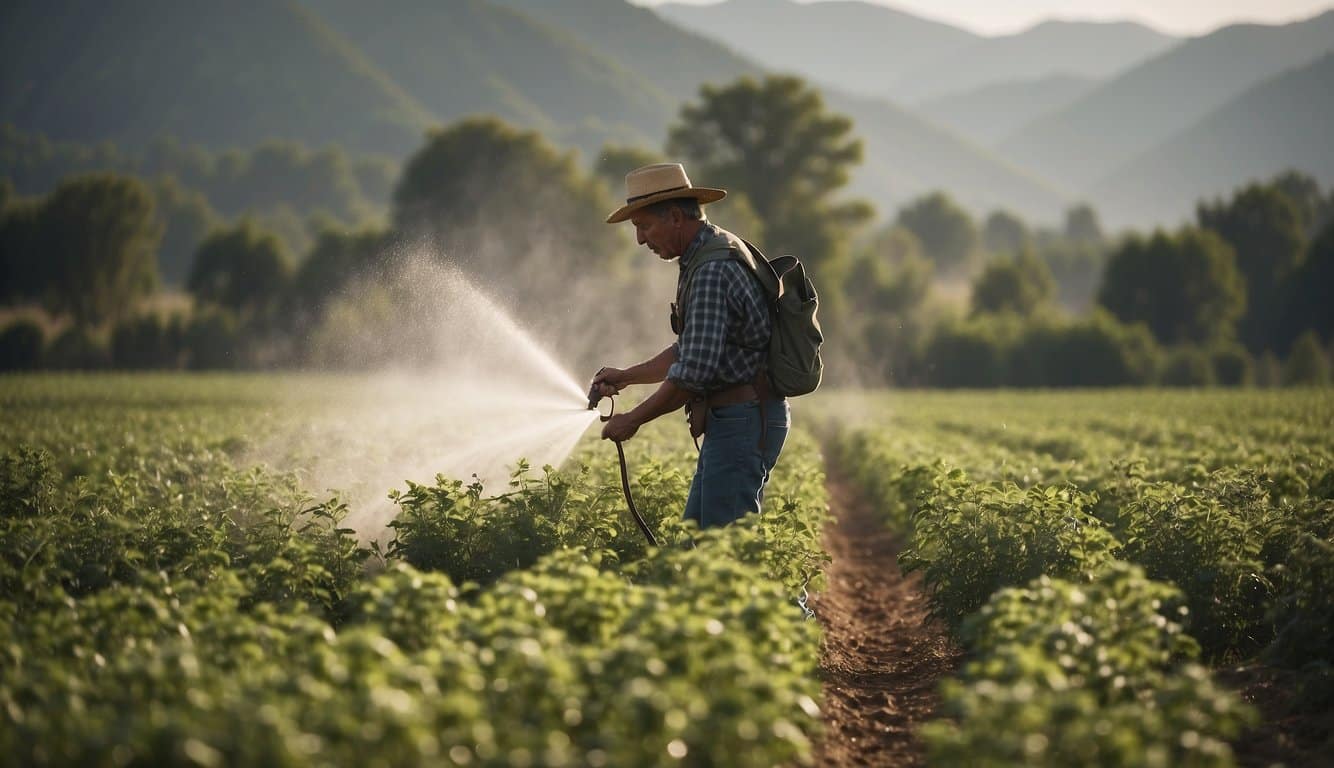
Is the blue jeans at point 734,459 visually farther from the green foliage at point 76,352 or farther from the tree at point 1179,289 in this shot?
the tree at point 1179,289

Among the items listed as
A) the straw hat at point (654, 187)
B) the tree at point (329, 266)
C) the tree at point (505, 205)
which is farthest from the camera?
the tree at point (329, 266)

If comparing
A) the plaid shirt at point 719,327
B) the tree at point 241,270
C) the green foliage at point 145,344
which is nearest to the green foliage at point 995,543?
the plaid shirt at point 719,327

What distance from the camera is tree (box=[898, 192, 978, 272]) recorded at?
160875 millimetres

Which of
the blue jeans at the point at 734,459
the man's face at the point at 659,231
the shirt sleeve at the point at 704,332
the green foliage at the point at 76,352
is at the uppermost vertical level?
the man's face at the point at 659,231

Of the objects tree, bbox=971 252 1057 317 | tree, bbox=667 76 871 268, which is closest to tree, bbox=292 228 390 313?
tree, bbox=667 76 871 268

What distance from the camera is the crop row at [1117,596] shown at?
3.85 meters

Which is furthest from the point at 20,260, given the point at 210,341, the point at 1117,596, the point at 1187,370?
the point at 1117,596

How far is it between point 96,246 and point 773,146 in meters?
43.1

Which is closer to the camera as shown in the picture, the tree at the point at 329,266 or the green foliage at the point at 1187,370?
the green foliage at the point at 1187,370

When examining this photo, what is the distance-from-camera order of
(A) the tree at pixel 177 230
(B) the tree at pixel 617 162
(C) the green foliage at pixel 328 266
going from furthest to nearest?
(A) the tree at pixel 177 230 < (B) the tree at pixel 617 162 < (C) the green foliage at pixel 328 266

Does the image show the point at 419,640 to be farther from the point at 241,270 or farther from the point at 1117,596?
the point at 241,270

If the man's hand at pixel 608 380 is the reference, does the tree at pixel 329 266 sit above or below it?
above

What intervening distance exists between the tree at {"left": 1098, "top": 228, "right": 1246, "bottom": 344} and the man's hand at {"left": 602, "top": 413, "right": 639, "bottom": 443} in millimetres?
76681

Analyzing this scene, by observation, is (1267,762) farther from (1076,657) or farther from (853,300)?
(853,300)
